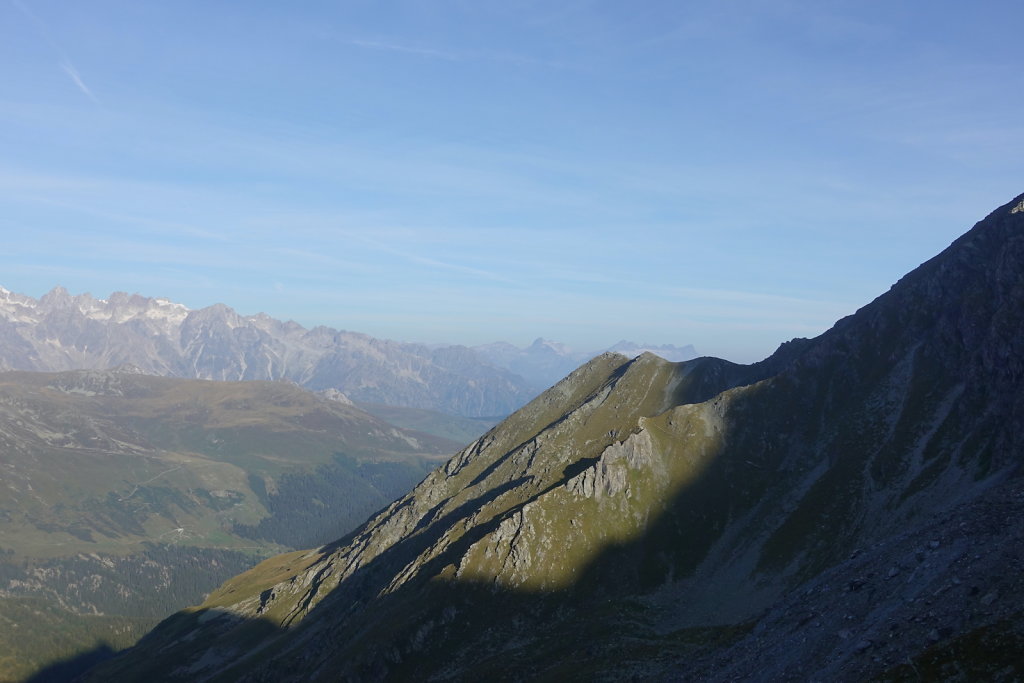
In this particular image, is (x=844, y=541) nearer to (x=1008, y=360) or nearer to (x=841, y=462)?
(x=841, y=462)

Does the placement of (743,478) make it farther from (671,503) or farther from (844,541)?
(844,541)

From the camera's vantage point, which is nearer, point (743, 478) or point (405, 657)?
point (405, 657)

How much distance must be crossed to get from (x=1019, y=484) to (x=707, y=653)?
43.2 meters

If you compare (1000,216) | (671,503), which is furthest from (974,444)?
(1000,216)

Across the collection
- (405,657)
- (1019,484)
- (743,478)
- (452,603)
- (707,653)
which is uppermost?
(1019,484)

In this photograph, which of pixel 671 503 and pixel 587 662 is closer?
pixel 587 662

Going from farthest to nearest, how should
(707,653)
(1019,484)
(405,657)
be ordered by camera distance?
(405,657) → (707,653) → (1019,484)

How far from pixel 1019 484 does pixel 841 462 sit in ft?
280

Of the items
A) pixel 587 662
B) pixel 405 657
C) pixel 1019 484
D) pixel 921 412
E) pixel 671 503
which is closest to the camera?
pixel 1019 484

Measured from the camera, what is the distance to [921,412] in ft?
538

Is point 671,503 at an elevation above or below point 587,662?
above

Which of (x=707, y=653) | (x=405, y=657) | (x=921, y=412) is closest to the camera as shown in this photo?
(x=707, y=653)

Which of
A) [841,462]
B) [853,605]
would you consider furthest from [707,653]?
[841,462]

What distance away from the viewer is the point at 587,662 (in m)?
114
